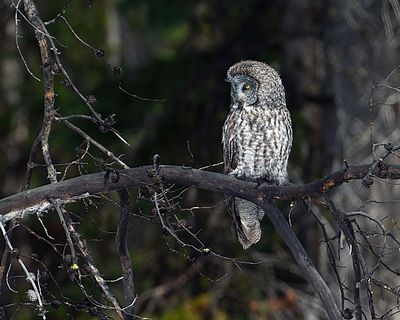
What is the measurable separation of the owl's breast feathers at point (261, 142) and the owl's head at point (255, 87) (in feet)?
0.12

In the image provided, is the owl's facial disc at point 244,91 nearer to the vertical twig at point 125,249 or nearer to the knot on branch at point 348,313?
the vertical twig at point 125,249

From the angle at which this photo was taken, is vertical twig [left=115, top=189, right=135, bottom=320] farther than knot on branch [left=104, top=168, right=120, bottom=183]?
Yes

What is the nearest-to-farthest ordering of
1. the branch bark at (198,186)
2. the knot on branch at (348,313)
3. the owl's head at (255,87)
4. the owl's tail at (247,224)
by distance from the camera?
1. the knot on branch at (348,313)
2. the branch bark at (198,186)
3. the owl's head at (255,87)
4. the owl's tail at (247,224)

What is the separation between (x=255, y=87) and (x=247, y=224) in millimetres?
716

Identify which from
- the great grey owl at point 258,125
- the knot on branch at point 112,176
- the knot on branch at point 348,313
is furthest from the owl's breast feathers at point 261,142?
the knot on branch at point 348,313

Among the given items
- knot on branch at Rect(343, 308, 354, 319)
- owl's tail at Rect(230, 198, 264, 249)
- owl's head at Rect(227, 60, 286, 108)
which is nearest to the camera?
knot on branch at Rect(343, 308, 354, 319)

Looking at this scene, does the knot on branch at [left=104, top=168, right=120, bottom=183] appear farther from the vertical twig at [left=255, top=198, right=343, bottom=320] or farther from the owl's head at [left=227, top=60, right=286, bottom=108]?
the owl's head at [left=227, top=60, right=286, bottom=108]

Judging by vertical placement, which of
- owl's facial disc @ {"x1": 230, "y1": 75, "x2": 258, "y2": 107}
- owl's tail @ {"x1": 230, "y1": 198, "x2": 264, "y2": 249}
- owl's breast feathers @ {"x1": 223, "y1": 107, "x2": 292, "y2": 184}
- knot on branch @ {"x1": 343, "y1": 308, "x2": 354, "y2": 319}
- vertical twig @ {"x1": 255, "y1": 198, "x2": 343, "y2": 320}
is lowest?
knot on branch @ {"x1": 343, "y1": 308, "x2": 354, "y2": 319}

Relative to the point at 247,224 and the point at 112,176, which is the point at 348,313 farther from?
the point at 247,224

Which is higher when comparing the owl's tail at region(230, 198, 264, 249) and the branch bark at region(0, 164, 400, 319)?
the owl's tail at region(230, 198, 264, 249)

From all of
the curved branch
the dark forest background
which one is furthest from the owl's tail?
the dark forest background

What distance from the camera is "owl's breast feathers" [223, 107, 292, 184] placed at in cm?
506

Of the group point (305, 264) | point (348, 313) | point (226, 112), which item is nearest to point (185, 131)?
point (226, 112)

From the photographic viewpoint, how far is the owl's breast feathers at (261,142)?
5062 mm
